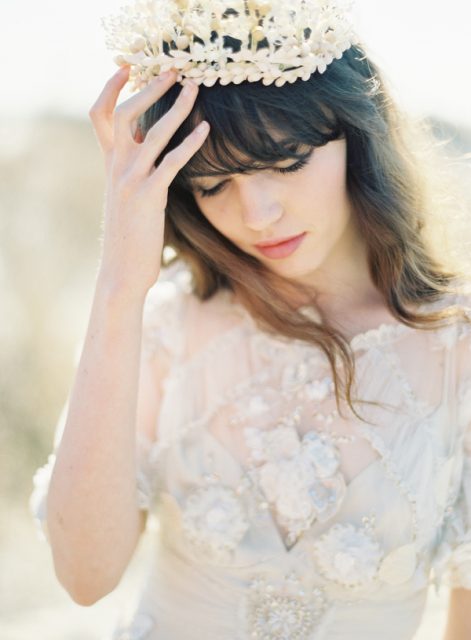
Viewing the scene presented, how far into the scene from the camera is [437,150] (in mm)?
2293

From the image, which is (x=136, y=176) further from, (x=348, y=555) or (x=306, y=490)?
(x=348, y=555)

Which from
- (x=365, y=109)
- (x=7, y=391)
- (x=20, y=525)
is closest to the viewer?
(x=365, y=109)

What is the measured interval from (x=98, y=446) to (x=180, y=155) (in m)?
0.62

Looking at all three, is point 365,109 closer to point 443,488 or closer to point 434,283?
point 434,283

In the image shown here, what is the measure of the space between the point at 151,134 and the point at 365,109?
18.9 inches

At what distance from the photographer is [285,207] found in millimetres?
1860

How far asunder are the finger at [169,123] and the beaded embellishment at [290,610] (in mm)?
982

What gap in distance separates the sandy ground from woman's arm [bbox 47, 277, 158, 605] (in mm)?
396

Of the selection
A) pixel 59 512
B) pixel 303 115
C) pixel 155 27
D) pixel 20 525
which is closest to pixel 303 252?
pixel 303 115

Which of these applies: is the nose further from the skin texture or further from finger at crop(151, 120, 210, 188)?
finger at crop(151, 120, 210, 188)

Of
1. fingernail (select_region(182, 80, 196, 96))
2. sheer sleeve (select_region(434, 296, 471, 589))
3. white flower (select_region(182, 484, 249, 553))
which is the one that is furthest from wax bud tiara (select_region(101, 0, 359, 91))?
white flower (select_region(182, 484, 249, 553))

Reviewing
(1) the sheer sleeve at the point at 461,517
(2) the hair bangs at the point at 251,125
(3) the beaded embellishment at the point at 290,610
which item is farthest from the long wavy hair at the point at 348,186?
(3) the beaded embellishment at the point at 290,610

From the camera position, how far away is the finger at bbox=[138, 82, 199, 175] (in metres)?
1.78

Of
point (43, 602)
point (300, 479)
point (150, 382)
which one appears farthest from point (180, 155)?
point (43, 602)
